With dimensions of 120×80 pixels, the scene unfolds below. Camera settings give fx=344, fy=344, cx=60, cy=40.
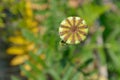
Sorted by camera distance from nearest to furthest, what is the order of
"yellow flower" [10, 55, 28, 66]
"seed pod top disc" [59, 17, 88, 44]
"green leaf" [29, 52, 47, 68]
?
"seed pod top disc" [59, 17, 88, 44], "green leaf" [29, 52, 47, 68], "yellow flower" [10, 55, 28, 66]

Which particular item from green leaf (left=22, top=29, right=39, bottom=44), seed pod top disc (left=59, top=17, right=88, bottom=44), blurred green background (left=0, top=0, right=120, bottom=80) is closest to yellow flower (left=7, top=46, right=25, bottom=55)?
blurred green background (left=0, top=0, right=120, bottom=80)

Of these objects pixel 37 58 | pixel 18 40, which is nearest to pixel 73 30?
pixel 37 58

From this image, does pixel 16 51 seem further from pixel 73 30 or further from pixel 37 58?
pixel 73 30

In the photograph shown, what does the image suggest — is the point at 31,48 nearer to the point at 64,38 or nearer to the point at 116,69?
the point at 116,69

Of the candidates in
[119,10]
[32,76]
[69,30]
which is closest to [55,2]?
[32,76]

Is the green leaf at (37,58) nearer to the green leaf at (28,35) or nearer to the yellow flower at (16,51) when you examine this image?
the green leaf at (28,35)

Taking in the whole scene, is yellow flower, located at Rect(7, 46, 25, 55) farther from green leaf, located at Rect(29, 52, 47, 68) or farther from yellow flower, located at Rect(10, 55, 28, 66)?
green leaf, located at Rect(29, 52, 47, 68)

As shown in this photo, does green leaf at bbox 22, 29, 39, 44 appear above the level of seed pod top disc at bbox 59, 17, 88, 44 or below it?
below
